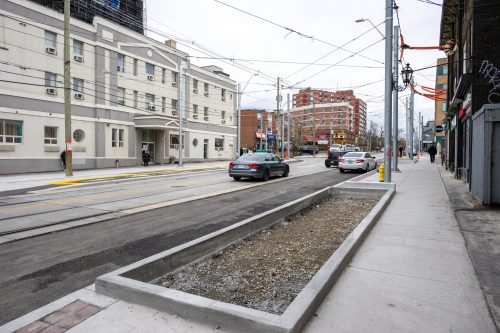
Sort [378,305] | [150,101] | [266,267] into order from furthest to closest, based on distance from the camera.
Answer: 1. [150,101]
2. [266,267]
3. [378,305]

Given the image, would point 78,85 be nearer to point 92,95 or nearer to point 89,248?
point 92,95

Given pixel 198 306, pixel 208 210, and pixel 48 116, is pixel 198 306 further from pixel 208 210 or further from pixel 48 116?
pixel 48 116

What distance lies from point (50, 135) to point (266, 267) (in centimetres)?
2474

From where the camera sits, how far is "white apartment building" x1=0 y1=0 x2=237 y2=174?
22.4 meters

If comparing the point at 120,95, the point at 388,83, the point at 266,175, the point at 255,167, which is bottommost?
the point at 266,175

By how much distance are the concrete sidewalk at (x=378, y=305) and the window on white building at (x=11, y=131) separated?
22.4m

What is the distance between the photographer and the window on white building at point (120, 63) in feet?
99.1

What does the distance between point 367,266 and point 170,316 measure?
2.85 metres

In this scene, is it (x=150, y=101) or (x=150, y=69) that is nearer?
(x=150, y=101)

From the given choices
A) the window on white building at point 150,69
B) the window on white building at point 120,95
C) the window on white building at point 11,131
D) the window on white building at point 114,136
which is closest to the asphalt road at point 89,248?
the window on white building at point 11,131

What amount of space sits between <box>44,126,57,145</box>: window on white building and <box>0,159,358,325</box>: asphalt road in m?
18.5

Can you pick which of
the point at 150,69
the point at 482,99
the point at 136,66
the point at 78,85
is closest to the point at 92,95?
the point at 78,85

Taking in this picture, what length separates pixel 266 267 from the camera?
4992 mm

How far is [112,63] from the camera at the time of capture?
29.4 metres
